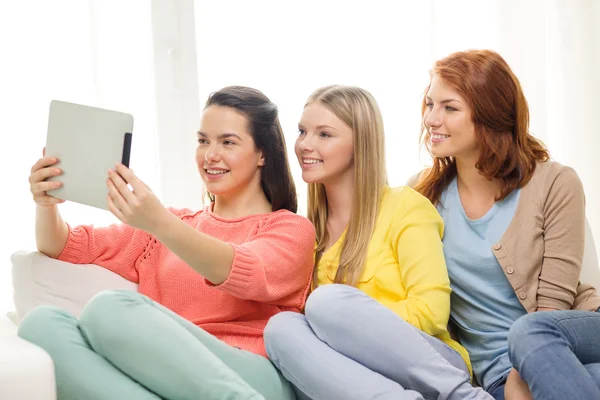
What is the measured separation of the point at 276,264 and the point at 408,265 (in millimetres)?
315

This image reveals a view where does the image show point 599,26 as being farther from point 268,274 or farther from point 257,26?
point 268,274

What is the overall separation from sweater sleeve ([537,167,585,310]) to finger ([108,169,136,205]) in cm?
97

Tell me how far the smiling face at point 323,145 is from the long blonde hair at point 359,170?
0.02 meters

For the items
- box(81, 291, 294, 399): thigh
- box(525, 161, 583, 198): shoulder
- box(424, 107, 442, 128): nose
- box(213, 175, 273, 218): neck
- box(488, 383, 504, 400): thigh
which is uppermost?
box(424, 107, 442, 128): nose

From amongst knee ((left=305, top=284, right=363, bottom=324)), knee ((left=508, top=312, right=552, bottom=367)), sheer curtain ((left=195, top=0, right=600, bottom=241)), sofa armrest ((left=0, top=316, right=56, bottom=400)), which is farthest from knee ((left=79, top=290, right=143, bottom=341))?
sheer curtain ((left=195, top=0, right=600, bottom=241))

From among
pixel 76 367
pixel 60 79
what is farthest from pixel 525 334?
pixel 60 79

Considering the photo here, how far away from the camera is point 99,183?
63.6 inches

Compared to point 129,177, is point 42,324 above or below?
below

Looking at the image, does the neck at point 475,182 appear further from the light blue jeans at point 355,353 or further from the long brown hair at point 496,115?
the light blue jeans at point 355,353

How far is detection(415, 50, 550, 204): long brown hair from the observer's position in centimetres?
197

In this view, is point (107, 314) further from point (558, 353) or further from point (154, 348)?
point (558, 353)

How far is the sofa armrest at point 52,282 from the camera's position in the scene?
185 centimetres

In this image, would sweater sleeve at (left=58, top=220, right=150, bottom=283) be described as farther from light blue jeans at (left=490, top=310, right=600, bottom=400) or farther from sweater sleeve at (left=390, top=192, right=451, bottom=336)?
light blue jeans at (left=490, top=310, right=600, bottom=400)

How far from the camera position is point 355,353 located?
1.65m
